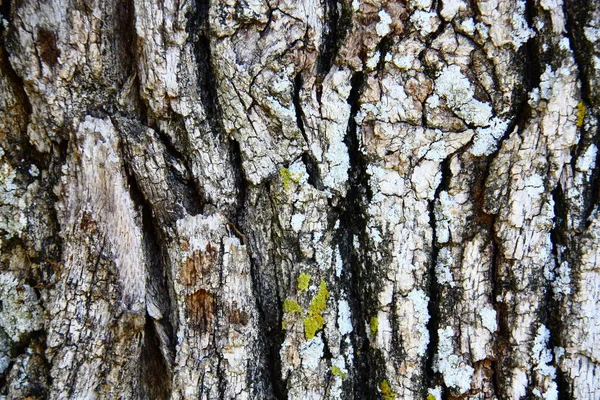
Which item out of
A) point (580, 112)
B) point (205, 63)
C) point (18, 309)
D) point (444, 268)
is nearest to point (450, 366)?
point (444, 268)

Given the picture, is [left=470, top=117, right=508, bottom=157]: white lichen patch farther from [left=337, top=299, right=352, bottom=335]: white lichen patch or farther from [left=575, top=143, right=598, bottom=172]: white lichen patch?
[left=337, top=299, right=352, bottom=335]: white lichen patch

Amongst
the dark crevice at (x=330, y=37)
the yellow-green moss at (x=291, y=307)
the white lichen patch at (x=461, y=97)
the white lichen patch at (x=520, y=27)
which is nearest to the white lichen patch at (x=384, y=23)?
the dark crevice at (x=330, y=37)

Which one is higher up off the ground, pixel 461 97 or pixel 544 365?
pixel 461 97

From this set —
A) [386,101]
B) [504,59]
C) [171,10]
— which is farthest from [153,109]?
[504,59]

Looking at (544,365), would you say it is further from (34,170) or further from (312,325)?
(34,170)

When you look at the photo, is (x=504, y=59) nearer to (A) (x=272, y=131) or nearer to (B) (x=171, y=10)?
(A) (x=272, y=131)

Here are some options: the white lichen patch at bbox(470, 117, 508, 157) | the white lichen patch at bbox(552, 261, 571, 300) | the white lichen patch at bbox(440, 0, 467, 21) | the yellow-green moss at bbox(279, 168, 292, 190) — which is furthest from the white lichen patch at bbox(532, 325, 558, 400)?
the white lichen patch at bbox(440, 0, 467, 21)
